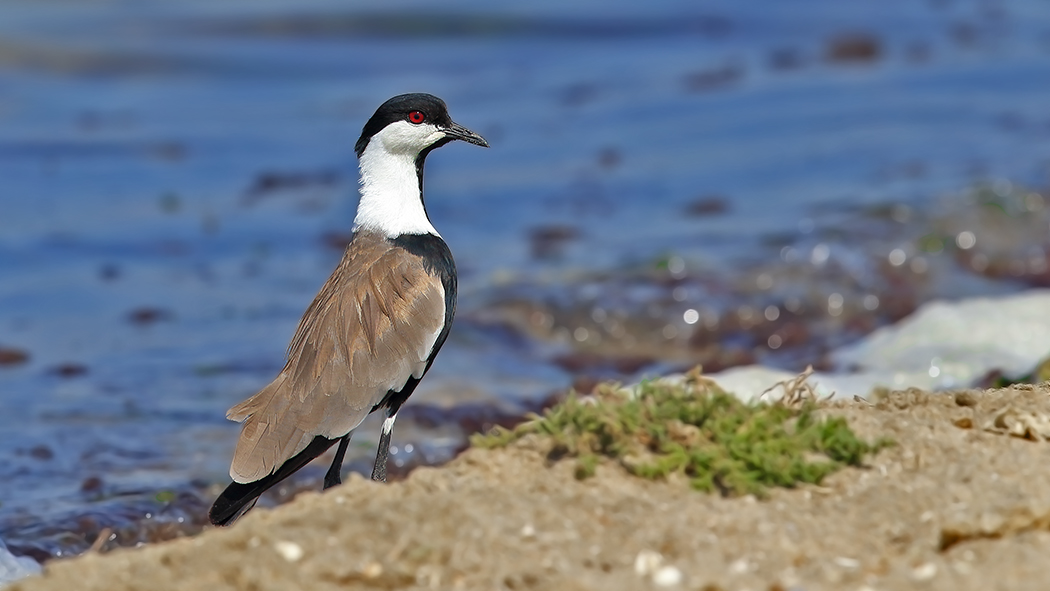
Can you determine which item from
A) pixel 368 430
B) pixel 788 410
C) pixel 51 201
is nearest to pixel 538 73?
pixel 51 201

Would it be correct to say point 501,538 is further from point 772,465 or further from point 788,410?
point 788,410

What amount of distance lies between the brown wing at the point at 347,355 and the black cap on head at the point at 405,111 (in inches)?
24.2

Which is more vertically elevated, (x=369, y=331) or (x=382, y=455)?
(x=369, y=331)

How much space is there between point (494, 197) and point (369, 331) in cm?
797

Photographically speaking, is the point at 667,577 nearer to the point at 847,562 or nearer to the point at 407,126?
the point at 847,562

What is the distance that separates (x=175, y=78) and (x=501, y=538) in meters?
16.1

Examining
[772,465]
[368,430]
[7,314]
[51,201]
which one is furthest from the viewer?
[51,201]

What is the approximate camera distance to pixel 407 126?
615 centimetres

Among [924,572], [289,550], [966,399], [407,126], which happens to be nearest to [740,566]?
[924,572]

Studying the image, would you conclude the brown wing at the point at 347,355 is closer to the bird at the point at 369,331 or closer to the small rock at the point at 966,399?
the bird at the point at 369,331

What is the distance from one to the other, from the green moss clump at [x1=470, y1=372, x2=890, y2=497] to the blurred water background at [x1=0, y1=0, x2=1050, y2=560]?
10.6ft

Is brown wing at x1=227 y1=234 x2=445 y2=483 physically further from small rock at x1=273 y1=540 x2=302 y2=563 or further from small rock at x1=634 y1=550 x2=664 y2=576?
small rock at x1=634 y1=550 x2=664 y2=576

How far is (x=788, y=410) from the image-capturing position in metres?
4.18

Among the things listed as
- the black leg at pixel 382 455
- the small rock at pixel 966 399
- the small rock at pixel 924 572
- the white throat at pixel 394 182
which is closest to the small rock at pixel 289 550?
the small rock at pixel 924 572
